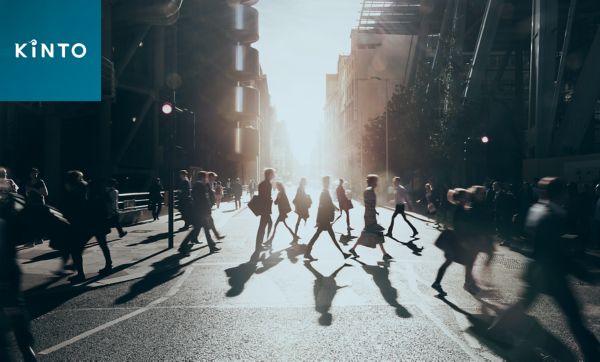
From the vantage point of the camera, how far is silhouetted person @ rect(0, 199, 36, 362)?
3482mm

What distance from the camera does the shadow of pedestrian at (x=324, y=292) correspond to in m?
5.94

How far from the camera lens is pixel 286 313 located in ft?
20.0

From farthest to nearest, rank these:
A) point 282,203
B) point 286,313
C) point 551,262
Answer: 1. point 282,203
2. point 286,313
3. point 551,262

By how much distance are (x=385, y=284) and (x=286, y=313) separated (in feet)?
7.27

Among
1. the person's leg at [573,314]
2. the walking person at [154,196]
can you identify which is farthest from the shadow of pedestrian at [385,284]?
the walking person at [154,196]

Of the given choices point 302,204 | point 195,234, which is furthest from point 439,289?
point 302,204

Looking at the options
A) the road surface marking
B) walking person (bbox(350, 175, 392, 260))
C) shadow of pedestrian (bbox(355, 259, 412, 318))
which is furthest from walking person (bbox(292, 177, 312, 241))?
the road surface marking

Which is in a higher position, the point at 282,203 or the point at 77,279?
the point at 282,203

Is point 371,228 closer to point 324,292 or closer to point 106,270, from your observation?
point 324,292

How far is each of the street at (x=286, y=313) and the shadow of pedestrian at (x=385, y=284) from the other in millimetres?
18

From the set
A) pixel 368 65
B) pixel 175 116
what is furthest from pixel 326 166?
pixel 175 116

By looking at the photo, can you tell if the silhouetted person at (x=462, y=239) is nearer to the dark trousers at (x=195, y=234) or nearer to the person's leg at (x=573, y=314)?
the person's leg at (x=573, y=314)

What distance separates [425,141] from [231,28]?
25.1 meters

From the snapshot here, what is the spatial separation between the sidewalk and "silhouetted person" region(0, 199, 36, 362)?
12.7 feet
